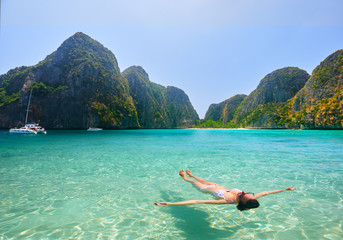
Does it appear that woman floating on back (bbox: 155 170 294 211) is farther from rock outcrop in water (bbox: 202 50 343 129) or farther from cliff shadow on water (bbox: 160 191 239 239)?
rock outcrop in water (bbox: 202 50 343 129)

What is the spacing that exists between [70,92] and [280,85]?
178 m

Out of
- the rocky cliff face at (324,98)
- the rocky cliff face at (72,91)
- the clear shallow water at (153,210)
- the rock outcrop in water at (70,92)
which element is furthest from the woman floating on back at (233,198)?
the rocky cliff face at (324,98)

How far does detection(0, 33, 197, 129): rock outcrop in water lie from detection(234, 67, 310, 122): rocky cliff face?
13253 cm

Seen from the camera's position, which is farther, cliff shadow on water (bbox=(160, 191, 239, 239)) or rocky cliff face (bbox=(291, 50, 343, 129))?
rocky cliff face (bbox=(291, 50, 343, 129))

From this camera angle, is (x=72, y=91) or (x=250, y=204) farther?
(x=72, y=91)

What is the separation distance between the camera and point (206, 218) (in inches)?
188

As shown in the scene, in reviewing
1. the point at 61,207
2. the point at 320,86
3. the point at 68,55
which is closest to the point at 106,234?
the point at 61,207

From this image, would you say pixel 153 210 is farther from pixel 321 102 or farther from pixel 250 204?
pixel 321 102

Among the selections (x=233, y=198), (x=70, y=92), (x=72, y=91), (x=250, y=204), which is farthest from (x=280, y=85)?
(x=250, y=204)

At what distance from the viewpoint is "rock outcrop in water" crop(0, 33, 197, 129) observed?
94.2 meters

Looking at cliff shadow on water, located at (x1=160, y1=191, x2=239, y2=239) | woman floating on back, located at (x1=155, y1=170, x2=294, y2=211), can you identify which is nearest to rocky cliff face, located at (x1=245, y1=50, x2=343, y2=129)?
woman floating on back, located at (x1=155, y1=170, x2=294, y2=211)

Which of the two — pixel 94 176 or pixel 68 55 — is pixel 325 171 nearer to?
pixel 94 176

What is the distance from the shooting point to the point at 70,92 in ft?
319

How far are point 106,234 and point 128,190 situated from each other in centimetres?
283
